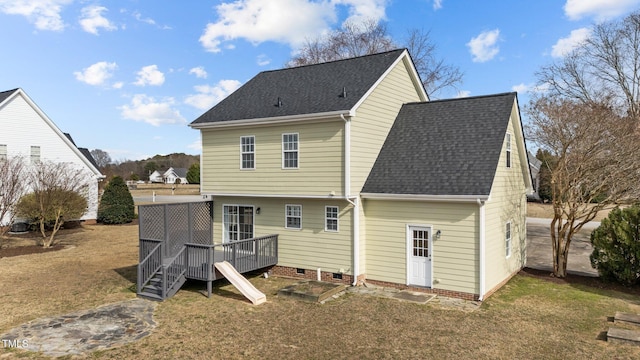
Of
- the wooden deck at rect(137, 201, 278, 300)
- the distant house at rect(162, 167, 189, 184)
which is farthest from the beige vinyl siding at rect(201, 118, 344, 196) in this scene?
the distant house at rect(162, 167, 189, 184)

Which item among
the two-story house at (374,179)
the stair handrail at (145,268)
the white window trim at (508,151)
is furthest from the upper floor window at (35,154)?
the white window trim at (508,151)

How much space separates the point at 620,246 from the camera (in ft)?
43.3

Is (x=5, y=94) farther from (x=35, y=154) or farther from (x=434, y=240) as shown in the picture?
(x=434, y=240)

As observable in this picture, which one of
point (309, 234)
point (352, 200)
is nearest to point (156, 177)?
point (309, 234)

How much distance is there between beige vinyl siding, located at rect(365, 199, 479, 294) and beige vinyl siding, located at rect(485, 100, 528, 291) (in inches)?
25.1

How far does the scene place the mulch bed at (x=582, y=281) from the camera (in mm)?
13148

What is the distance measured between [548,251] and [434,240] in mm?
11392

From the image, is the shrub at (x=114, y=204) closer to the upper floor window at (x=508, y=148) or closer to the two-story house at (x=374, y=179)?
the two-story house at (x=374, y=179)

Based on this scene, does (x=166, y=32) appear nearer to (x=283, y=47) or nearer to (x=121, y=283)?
(x=121, y=283)

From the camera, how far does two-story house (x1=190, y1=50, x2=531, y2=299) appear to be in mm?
12062

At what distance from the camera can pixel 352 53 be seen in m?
30.9

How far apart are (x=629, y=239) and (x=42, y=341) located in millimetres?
16082

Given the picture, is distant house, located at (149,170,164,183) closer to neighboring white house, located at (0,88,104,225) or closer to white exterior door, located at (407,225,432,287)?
neighboring white house, located at (0,88,104,225)

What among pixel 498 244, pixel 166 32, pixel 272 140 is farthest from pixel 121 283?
pixel 498 244
